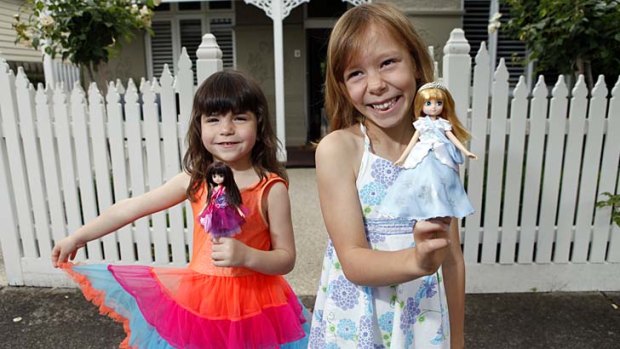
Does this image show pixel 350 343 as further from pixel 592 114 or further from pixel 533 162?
pixel 592 114

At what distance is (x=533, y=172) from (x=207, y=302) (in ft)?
8.80

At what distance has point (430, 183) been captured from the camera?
0.96 metres

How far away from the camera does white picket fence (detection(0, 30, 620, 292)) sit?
328cm

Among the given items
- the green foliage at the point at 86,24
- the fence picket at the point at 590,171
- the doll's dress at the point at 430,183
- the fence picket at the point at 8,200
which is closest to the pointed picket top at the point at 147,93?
the fence picket at the point at 8,200

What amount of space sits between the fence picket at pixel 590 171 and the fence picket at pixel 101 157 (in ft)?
11.5

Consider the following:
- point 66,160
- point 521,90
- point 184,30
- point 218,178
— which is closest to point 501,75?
point 521,90

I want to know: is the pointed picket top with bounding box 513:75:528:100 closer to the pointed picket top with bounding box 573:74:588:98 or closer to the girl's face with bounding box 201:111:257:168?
the pointed picket top with bounding box 573:74:588:98

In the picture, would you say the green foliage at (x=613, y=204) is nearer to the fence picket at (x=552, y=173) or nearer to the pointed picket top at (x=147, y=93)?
the fence picket at (x=552, y=173)

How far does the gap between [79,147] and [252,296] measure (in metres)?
2.41

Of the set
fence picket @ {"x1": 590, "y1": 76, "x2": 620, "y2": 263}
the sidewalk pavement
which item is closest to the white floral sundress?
the sidewalk pavement

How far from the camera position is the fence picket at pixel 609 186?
3.28m

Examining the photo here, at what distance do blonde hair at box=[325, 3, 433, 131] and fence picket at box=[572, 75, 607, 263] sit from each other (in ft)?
8.50

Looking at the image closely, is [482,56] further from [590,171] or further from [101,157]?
[101,157]

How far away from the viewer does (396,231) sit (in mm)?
1300
